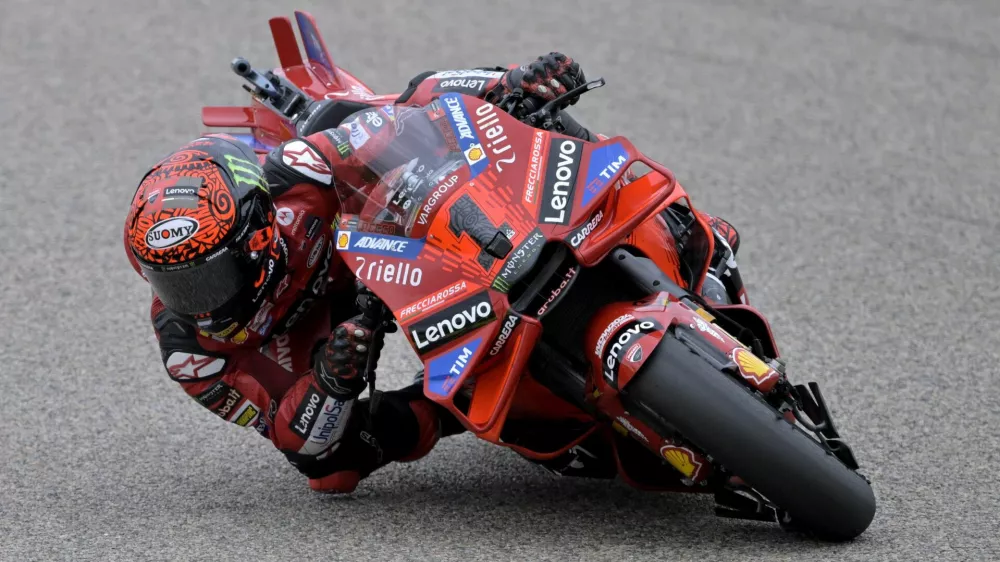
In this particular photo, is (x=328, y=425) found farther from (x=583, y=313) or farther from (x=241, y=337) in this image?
(x=583, y=313)

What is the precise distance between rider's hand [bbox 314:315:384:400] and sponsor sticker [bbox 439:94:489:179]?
1.95 feet

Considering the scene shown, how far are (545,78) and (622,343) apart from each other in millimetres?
1103

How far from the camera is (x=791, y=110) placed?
8.83m

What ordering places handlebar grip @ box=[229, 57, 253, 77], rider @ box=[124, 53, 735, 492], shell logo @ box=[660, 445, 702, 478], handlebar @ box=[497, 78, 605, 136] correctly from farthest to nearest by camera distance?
handlebar grip @ box=[229, 57, 253, 77] → handlebar @ box=[497, 78, 605, 136] → rider @ box=[124, 53, 735, 492] → shell logo @ box=[660, 445, 702, 478]

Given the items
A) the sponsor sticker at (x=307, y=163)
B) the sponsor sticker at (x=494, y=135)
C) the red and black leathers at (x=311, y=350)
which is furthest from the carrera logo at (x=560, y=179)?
the sponsor sticker at (x=307, y=163)

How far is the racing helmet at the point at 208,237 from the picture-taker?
4035 mm

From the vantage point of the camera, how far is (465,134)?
4082mm

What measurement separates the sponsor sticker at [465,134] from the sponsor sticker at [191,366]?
1184 mm

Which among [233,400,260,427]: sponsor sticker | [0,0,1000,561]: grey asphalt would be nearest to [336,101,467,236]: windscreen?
[233,400,260,427]: sponsor sticker

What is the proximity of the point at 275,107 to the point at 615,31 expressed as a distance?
18.1 feet

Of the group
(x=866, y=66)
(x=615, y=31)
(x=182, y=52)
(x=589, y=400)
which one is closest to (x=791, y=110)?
(x=866, y=66)

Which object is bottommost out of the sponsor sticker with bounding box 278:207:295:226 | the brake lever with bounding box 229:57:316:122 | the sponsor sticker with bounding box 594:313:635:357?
the sponsor sticker with bounding box 278:207:295:226

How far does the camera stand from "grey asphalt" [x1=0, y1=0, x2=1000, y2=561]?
4418 mm

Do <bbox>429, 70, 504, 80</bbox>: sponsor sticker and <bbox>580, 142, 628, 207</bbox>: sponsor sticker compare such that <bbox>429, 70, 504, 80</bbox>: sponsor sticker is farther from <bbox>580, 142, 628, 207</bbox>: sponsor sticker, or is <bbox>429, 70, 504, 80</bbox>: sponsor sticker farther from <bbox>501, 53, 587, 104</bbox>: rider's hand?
<bbox>580, 142, 628, 207</bbox>: sponsor sticker
